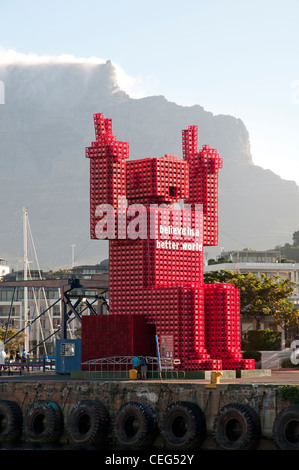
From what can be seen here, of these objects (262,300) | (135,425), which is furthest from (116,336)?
(262,300)

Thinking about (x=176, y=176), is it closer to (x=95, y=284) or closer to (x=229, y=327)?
(x=229, y=327)

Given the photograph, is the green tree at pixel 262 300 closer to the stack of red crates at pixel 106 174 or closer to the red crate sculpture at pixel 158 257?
the red crate sculpture at pixel 158 257

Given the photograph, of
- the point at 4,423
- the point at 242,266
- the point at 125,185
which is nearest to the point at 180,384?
the point at 4,423

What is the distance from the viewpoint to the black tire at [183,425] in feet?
153

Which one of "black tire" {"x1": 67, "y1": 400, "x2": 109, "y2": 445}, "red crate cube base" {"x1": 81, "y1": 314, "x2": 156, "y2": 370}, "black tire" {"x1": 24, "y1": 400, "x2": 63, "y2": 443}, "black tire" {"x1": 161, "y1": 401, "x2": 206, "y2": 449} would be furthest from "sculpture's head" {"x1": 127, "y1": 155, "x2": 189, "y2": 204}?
"black tire" {"x1": 161, "y1": 401, "x2": 206, "y2": 449}

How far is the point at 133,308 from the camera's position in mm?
65000

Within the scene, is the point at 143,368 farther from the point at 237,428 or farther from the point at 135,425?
the point at 237,428

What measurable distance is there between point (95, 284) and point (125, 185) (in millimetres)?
15876

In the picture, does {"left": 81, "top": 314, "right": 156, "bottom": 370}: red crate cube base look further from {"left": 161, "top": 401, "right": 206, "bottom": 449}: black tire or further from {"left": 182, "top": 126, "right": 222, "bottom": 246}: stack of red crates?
{"left": 161, "top": 401, "right": 206, "bottom": 449}: black tire

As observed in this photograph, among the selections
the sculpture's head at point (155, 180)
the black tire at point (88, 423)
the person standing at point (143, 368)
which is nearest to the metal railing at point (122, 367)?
the person standing at point (143, 368)

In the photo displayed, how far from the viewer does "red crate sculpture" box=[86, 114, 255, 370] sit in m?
63.6

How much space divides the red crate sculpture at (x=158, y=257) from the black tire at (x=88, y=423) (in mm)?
12973

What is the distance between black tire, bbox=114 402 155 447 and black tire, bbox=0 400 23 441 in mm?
6659

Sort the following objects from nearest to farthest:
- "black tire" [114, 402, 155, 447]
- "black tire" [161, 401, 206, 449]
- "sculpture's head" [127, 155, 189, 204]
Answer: "black tire" [161, 401, 206, 449] → "black tire" [114, 402, 155, 447] → "sculpture's head" [127, 155, 189, 204]
